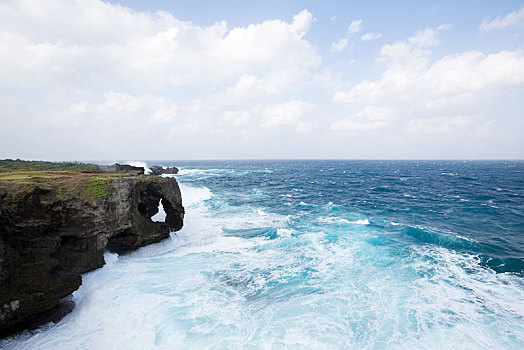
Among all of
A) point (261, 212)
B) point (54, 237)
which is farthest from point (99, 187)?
point (261, 212)

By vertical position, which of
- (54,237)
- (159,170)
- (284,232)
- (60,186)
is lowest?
(284,232)

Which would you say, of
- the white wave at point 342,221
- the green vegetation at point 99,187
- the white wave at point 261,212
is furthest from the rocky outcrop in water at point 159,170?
the green vegetation at point 99,187

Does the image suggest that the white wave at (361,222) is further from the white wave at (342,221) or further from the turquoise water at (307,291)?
the turquoise water at (307,291)

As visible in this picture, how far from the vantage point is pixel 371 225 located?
26000 mm

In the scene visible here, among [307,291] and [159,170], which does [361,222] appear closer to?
[307,291]

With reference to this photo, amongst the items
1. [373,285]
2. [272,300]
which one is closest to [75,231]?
[272,300]

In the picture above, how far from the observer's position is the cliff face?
10391 millimetres

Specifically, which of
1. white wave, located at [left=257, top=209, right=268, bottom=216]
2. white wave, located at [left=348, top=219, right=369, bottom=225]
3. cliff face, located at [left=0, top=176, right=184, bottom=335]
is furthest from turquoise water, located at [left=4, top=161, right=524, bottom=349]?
white wave, located at [left=257, top=209, right=268, bottom=216]

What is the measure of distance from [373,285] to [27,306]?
58.0 ft

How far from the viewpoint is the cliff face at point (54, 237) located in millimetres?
10391

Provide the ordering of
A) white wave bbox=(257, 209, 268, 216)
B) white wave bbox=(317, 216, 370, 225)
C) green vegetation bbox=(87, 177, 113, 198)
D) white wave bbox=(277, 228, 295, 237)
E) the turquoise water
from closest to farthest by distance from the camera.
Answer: the turquoise water
green vegetation bbox=(87, 177, 113, 198)
white wave bbox=(277, 228, 295, 237)
white wave bbox=(317, 216, 370, 225)
white wave bbox=(257, 209, 268, 216)

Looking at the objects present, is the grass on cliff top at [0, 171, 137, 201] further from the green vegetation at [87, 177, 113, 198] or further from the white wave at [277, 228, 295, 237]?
the white wave at [277, 228, 295, 237]

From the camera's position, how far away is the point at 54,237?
1260cm

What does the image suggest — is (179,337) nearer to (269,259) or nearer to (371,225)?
(269,259)
